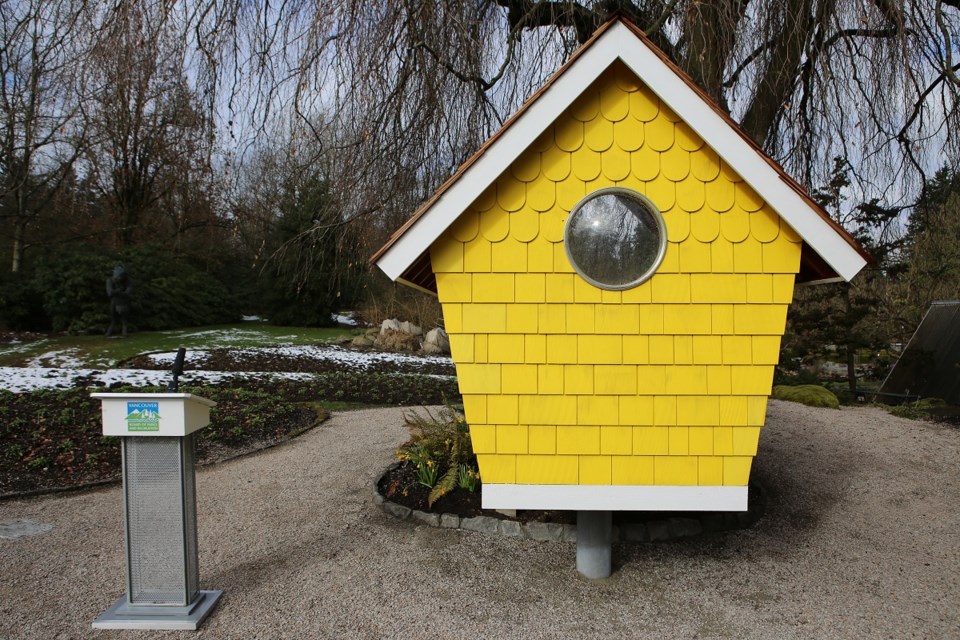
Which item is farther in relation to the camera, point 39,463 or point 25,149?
point 25,149

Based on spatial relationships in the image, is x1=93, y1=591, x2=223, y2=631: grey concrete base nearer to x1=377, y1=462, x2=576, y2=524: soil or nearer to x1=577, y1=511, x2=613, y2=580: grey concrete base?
x1=377, y1=462, x2=576, y2=524: soil

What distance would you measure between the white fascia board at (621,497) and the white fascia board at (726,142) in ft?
4.80

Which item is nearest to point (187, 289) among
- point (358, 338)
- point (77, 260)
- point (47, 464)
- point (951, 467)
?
point (77, 260)

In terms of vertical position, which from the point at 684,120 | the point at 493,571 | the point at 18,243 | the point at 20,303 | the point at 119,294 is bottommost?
the point at 493,571

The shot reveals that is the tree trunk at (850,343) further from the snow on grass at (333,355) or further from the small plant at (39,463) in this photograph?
the small plant at (39,463)

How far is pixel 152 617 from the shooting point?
11.4 feet

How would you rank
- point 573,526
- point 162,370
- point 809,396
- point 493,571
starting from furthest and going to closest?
point 162,370, point 809,396, point 573,526, point 493,571

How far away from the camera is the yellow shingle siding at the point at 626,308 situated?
340 cm

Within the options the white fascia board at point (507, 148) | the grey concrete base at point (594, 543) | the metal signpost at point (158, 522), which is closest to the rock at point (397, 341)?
the grey concrete base at point (594, 543)

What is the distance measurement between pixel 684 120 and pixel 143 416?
11.4 feet

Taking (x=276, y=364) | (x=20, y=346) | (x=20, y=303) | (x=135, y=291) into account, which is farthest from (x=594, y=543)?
(x=20, y=303)

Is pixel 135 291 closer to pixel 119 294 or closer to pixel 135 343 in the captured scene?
pixel 119 294

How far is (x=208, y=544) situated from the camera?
4762 millimetres

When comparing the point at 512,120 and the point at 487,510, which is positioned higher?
the point at 512,120
